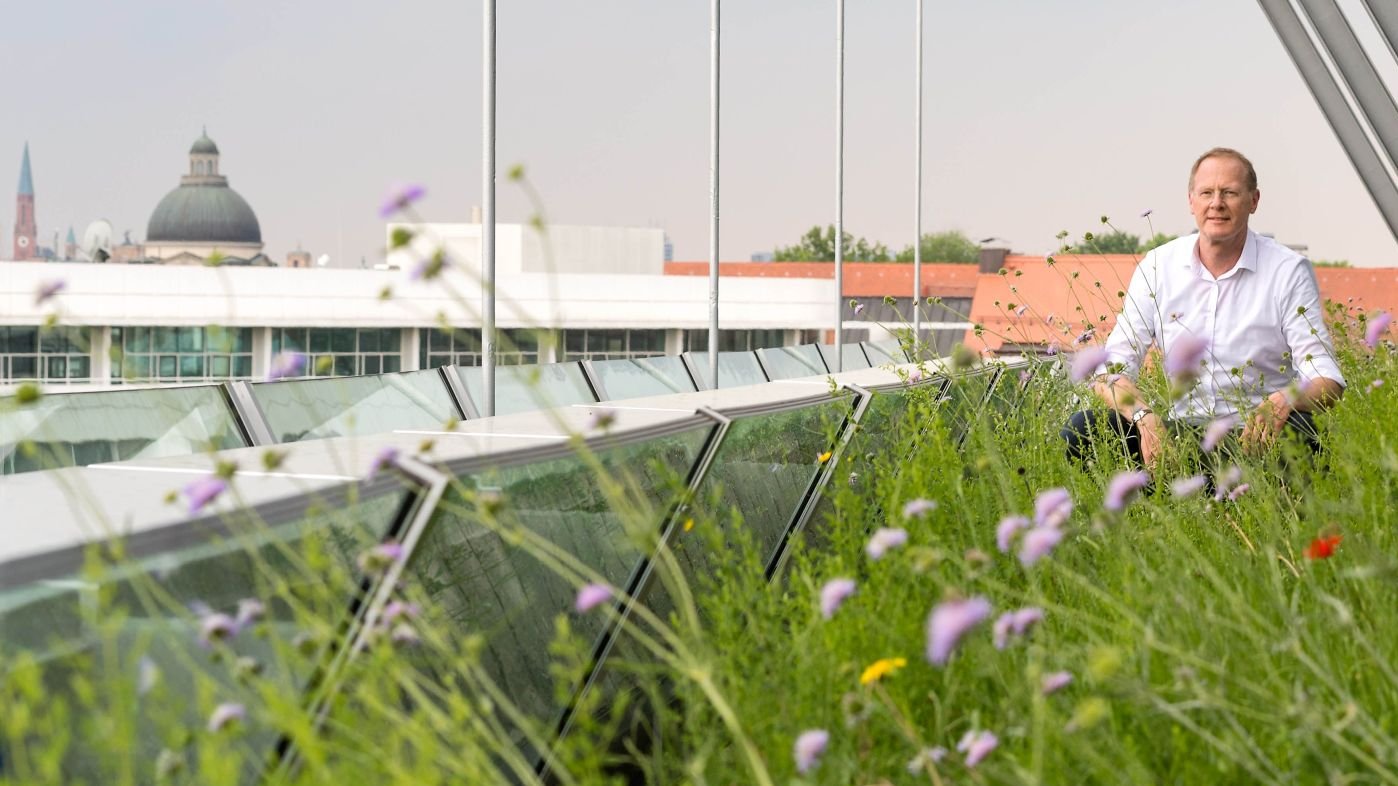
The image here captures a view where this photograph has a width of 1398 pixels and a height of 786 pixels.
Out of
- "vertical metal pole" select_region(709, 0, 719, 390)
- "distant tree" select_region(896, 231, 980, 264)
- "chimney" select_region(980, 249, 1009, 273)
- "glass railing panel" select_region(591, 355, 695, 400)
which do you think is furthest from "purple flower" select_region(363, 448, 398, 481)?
"distant tree" select_region(896, 231, 980, 264)

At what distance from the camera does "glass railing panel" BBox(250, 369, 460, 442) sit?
5.41m

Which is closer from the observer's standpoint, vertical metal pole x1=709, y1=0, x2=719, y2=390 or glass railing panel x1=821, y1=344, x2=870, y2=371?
vertical metal pole x1=709, y1=0, x2=719, y2=390

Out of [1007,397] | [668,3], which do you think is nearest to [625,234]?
[668,3]

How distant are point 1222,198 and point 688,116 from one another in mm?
73303

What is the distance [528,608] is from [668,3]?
62.9m

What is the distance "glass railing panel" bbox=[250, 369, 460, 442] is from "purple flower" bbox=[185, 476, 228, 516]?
3.38 metres

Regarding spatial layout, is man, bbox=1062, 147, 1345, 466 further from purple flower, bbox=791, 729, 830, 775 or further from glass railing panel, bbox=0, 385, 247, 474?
glass railing panel, bbox=0, 385, 247, 474

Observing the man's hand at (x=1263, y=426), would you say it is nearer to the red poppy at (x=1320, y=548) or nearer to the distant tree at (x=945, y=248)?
the red poppy at (x=1320, y=548)

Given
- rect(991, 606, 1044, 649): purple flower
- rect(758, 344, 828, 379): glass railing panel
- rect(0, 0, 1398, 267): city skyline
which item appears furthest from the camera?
rect(0, 0, 1398, 267): city skyline

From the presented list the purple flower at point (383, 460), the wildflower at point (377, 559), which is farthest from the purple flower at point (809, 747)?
the purple flower at point (383, 460)

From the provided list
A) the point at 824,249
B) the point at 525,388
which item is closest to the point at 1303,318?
the point at 525,388

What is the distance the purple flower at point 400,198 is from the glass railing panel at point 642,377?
6.01m

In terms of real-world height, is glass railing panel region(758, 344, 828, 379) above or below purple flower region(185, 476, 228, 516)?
above

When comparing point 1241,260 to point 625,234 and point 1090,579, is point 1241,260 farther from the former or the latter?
point 625,234
